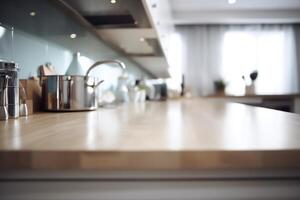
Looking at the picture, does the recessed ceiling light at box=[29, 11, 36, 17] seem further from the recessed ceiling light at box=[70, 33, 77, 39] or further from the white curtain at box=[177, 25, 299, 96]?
the white curtain at box=[177, 25, 299, 96]

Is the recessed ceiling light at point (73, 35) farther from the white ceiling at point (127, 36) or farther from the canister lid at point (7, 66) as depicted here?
the canister lid at point (7, 66)

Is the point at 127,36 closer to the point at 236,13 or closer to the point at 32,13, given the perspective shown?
the point at 32,13

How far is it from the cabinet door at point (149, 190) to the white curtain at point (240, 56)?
14.5 feet

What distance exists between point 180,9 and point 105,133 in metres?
4.03

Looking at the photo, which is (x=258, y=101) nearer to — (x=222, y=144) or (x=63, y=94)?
(x=63, y=94)

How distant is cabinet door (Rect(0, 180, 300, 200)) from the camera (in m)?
0.40

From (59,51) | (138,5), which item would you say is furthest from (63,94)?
(138,5)

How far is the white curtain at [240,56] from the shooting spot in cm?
470

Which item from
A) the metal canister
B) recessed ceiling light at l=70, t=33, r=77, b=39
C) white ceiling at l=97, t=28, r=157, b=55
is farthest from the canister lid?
white ceiling at l=97, t=28, r=157, b=55

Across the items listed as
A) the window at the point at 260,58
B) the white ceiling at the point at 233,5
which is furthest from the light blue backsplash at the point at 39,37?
the window at the point at 260,58

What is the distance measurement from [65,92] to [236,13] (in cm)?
388

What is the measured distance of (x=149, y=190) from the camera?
1.32 ft

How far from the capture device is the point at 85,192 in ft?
1.32

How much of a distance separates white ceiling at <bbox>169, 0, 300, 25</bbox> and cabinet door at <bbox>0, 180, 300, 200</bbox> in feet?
13.1
